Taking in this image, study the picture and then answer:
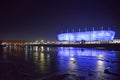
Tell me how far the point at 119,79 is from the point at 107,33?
5620 inches

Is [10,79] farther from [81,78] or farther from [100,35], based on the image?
[100,35]

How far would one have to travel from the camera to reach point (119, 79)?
1567 cm

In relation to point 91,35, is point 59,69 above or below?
below

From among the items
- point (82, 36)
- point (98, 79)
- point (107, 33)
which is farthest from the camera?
point (82, 36)

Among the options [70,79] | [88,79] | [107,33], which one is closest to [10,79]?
[70,79]

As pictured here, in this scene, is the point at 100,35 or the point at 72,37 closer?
the point at 100,35

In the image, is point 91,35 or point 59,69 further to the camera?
point 91,35

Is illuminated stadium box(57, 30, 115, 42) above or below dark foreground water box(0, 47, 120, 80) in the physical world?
above

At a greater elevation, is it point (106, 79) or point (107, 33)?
point (107, 33)

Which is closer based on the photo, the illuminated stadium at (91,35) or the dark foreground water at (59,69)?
the dark foreground water at (59,69)

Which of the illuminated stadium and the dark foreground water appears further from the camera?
the illuminated stadium

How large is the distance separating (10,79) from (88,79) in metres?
6.19

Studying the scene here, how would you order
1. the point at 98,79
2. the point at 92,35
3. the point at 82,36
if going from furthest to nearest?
1. the point at 82,36
2. the point at 92,35
3. the point at 98,79

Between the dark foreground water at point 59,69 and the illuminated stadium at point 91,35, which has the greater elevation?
the illuminated stadium at point 91,35
